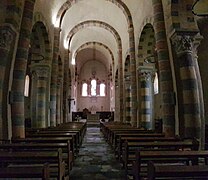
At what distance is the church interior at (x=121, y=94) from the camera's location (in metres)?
4.54

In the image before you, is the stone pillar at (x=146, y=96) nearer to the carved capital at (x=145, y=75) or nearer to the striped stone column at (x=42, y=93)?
the carved capital at (x=145, y=75)

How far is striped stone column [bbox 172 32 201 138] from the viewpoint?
7699 millimetres


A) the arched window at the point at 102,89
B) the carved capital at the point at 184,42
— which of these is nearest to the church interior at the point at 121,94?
the carved capital at the point at 184,42

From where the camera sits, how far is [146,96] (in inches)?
559

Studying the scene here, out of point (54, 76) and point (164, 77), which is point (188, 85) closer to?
point (164, 77)

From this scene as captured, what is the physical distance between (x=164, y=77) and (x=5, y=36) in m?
5.82

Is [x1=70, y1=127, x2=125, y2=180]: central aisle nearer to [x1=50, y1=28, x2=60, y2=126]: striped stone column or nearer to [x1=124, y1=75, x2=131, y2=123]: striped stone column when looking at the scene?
[x1=50, y1=28, x2=60, y2=126]: striped stone column

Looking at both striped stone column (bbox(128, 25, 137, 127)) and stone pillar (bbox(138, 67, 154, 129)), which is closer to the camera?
stone pillar (bbox(138, 67, 154, 129))

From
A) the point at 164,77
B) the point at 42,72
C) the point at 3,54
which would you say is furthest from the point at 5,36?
the point at 42,72

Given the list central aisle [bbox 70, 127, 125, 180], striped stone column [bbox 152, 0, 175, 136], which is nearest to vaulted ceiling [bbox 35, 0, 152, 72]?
striped stone column [bbox 152, 0, 175, 136]

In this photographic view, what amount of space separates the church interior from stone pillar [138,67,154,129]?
59 millimetres

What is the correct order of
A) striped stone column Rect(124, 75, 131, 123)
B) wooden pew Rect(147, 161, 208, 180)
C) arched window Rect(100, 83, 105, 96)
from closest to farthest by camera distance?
wooden pew Rect(147, 161, 208, 180), striped stone column Rect(124, 75, 131, 123), arched window Rect(100, 83, 105, 96)

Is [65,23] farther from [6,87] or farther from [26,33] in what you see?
[6,87]

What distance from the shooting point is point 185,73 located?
26.4 feet
